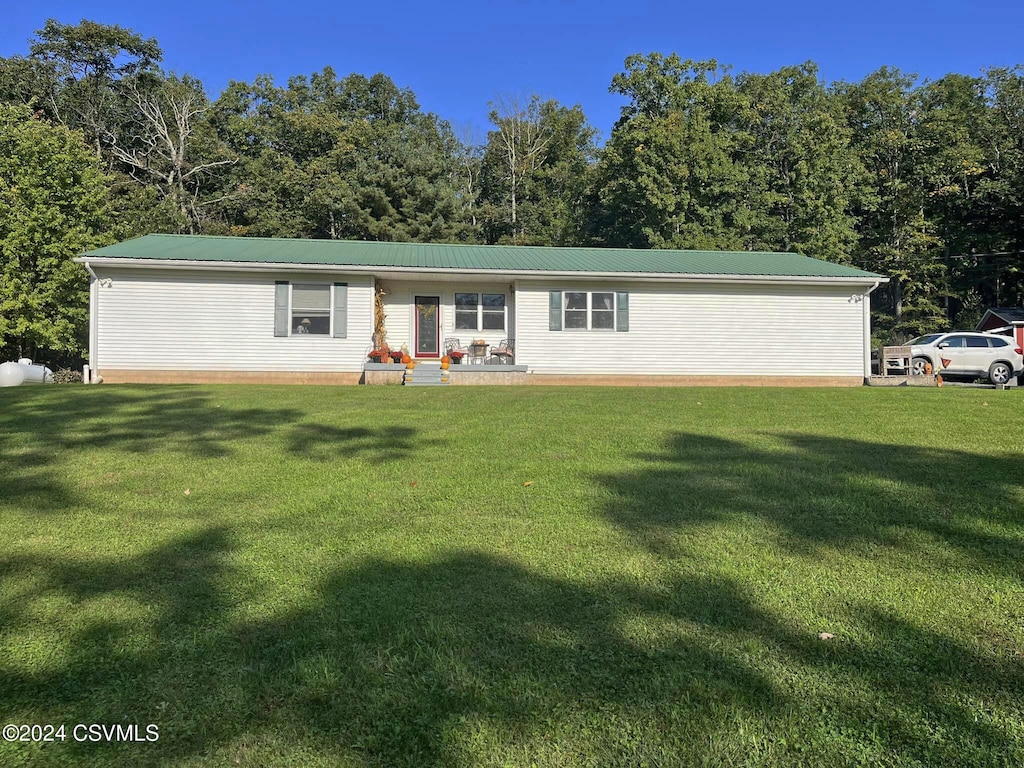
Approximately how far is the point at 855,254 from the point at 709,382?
1827cm

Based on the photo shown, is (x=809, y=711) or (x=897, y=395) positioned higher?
(x=897, y=395)

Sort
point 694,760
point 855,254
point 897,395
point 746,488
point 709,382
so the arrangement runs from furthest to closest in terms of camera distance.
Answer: point 855,254 → point 709,382 → point 897,395 → point 746,488 → point 694,760

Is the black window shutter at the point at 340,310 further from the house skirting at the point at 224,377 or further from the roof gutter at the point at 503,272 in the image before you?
the house skirting at the point at 224,377

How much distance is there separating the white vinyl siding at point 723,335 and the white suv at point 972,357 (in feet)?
8.13

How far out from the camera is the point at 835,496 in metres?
4.12

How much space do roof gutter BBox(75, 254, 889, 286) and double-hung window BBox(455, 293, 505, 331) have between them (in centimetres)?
134

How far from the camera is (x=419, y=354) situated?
51.8ft

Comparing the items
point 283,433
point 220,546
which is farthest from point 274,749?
point 283,433

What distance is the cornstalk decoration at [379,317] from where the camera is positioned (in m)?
14.9

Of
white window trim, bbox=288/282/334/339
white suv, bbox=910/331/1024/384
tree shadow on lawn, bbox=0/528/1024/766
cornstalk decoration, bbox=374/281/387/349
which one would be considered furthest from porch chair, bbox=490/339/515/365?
tree shadow on lawn, bbox=0/528/1024/766

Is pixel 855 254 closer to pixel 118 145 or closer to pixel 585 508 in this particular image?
pixel 585 508

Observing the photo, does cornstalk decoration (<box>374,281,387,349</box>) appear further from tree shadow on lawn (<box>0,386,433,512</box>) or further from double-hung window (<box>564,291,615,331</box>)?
tree shadow on lawn (<box>0,386,433,512</box>)

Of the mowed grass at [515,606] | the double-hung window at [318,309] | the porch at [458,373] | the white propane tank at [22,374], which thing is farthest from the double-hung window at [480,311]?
the mowed grass at [515,606]

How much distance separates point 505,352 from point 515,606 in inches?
512
